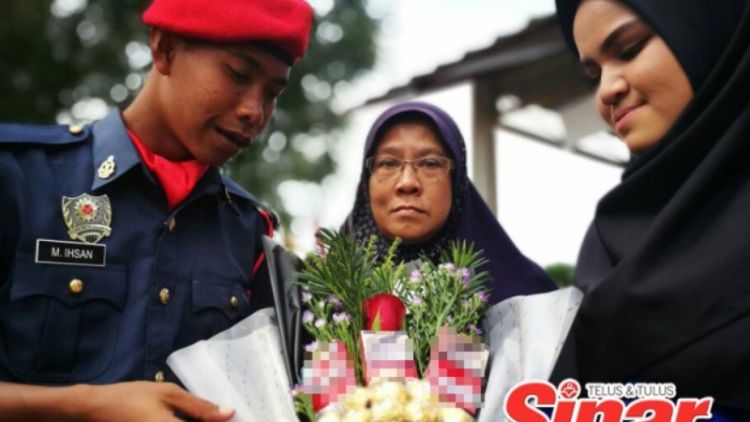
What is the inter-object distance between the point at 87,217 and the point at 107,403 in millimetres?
655

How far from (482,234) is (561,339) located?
0.94 m

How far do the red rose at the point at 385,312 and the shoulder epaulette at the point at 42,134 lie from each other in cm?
119

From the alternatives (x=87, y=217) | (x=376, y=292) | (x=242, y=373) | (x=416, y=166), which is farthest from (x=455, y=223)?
(x=87, y=217)

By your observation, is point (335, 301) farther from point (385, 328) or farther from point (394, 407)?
point (394, 407)

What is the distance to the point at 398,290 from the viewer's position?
2.29 m

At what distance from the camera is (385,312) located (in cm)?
214

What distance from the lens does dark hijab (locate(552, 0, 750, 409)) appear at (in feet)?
6.49

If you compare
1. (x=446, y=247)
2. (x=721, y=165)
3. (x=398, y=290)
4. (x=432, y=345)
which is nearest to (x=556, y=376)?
(x=432, y=345)

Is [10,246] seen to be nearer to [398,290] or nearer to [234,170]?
[398,290]

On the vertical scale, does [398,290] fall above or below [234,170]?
below

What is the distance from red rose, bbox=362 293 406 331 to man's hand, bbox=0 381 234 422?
42 centimetres

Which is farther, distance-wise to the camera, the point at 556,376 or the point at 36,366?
the point at 36,366

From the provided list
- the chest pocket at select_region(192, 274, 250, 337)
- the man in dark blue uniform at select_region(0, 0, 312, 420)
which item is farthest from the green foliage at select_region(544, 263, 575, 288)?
the chest pocket at select_region(192, 274, 250, 337)

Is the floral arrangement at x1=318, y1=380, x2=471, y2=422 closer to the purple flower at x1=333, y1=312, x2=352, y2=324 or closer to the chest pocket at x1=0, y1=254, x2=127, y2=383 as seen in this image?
the purple flower at x1=333, y1=312, x2=352, y2=324
